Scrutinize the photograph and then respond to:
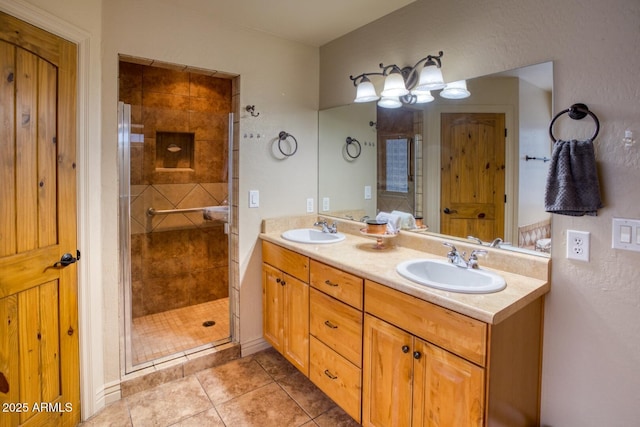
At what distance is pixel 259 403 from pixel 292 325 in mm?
474

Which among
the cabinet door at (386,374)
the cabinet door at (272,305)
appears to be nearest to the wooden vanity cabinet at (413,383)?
the cabinet door at (386,374)

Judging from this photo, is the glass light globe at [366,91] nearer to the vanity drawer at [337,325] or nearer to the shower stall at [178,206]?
the shower stall at [178,206]

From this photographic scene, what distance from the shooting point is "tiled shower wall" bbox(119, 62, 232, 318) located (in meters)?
2.93

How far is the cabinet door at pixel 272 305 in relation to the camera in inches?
Answer: 95.3

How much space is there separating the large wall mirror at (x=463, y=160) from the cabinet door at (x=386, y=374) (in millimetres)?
717

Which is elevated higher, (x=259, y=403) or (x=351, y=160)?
(x=351, y=160)

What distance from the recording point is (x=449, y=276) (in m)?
1.79

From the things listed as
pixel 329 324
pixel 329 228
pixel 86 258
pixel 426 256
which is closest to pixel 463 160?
pixel 426 256

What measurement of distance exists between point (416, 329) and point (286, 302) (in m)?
1.07

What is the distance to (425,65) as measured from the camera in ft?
6.44

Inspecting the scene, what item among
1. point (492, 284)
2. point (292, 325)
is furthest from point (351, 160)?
point (492, 284)

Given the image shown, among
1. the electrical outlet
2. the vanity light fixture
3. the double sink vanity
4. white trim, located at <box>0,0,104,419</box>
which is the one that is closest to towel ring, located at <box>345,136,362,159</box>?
the vanity light fixture

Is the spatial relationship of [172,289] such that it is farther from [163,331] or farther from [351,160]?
[351,160]

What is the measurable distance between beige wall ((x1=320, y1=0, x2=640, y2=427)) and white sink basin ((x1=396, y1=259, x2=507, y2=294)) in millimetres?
283
